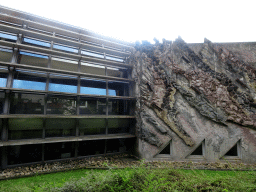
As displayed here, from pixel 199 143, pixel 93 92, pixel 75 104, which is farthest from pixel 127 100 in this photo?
pixel 199 143

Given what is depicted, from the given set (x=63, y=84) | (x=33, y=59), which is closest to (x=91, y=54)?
(x=63, y=84)

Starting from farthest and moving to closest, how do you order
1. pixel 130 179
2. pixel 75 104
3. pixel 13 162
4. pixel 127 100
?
pixel 127 100 < pixel 75 104 < pixel 13 162 < pixel 130 179

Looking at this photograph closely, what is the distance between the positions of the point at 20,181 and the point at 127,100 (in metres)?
7.83

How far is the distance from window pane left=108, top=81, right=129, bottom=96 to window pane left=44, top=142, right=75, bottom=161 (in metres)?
4.52

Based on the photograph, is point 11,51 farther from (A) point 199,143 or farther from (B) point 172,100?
(A) point 199,143

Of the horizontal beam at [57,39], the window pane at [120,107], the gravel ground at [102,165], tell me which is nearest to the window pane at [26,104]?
the gravel ground at [102,165]

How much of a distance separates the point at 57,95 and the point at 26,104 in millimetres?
1734

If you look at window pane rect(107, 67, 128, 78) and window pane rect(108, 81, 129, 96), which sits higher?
window pane rect(107, 67, 128, 78)

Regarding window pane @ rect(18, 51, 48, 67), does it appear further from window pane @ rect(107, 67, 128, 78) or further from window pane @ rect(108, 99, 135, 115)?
window pane @ rect(108, 99, 135, 115)

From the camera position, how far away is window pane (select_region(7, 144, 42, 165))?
8.07 meters

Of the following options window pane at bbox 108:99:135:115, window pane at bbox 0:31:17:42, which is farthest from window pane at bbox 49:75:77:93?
window pane at bbox 0:31:17:42

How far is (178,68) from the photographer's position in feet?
34.8

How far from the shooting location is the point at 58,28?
10430mm

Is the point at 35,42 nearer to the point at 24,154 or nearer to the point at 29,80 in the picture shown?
the point at 29,80
